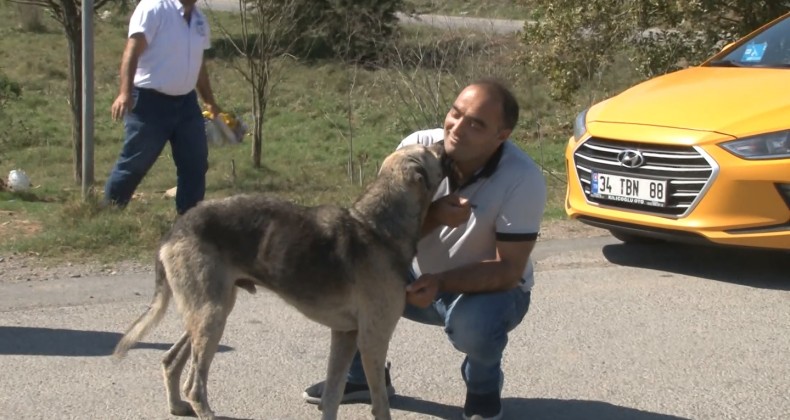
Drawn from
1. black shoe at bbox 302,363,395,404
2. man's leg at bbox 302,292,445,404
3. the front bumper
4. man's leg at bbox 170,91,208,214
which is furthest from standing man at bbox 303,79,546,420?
man's leg at bbox 170,91,208,214

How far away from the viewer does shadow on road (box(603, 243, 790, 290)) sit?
6.91 metres

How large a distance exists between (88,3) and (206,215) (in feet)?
14.7

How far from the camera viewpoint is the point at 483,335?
4.24 metres

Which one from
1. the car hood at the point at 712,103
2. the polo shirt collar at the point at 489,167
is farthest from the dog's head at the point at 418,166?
the car hood at the point at 712,103

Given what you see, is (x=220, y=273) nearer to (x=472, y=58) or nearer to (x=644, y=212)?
(x=644, y=212)

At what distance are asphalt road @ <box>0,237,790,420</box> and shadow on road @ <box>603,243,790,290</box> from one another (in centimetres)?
6

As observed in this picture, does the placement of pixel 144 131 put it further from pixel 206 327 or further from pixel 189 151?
pixel 206 327

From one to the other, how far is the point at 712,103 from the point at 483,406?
3394 mm

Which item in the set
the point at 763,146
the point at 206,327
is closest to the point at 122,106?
the point at 206,327

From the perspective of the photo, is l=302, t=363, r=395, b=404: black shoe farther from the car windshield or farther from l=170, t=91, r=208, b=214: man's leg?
the car windshield

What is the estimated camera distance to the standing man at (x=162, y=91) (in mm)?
7145

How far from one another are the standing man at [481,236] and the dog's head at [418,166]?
11 centimetres

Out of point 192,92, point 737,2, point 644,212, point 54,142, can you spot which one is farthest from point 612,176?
point 54,142

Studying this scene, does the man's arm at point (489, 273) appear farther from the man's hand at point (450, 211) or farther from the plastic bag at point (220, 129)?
the plastic bag at point (220, 129)
